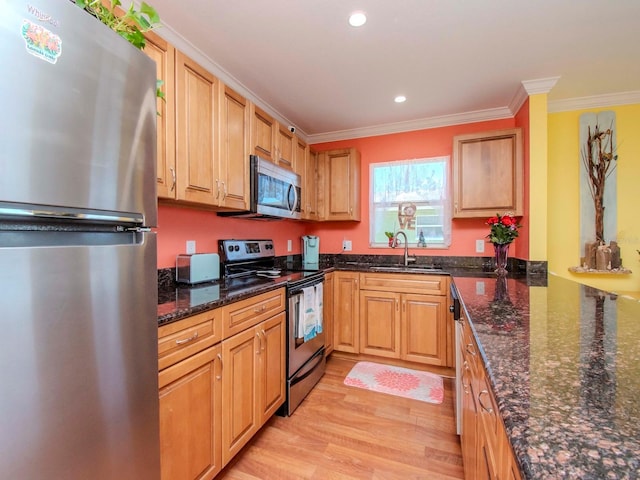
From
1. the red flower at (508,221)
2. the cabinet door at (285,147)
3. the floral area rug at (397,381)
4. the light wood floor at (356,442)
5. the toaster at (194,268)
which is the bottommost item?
the light wood floor at (356,442)

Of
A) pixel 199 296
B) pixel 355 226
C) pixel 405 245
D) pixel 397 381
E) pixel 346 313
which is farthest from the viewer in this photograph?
pixel 355 226

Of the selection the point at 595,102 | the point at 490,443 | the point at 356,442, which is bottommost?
the point at 356,442

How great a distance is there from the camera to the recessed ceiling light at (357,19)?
1.62 metres

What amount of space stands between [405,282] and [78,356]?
242 cm

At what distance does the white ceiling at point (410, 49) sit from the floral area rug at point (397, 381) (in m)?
2.45

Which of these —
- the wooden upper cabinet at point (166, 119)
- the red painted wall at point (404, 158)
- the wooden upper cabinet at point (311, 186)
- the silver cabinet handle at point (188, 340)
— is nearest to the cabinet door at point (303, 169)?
the wooden upper cabinet at point (311, 186)

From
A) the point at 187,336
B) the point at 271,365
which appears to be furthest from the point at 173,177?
the point at 271,365

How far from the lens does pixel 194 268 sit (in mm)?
1860

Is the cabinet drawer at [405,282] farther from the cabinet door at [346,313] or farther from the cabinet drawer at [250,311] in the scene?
the cabinet drawer at [250,311]

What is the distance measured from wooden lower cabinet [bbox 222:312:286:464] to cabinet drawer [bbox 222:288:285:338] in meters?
0.04

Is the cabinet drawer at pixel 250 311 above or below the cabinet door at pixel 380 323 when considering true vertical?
above

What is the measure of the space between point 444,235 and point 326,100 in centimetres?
179

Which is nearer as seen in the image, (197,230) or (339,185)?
(197,230)

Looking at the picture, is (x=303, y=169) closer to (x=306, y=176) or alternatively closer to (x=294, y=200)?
(x=306, y=176)
